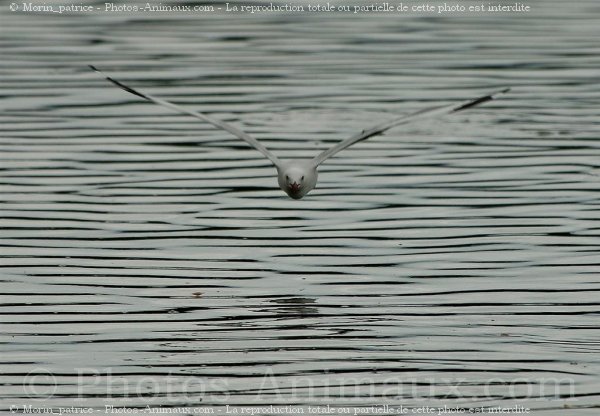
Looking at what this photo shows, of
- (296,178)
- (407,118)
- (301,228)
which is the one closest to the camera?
(407,118)

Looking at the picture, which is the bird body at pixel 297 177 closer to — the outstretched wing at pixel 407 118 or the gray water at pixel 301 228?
the outstretched wing at pixel 407 118

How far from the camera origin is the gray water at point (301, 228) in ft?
44.4

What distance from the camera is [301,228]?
18.5m

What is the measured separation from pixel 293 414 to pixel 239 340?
1.89 metres

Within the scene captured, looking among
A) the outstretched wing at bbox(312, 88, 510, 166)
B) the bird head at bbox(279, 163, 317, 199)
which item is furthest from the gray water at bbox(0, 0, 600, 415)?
the outstretched wing at bbox(312, 88, 510, 166)

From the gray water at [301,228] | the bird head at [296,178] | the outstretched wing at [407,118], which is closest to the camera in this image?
the gray water at [301,228]

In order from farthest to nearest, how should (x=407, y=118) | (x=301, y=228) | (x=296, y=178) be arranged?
(x=301, y=228), (x=296, y=178), (x=407, y=118)

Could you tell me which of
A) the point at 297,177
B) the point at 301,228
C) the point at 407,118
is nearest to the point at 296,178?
the point at 297,177

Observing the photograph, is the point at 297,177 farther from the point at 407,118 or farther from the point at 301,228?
the point at 301,228

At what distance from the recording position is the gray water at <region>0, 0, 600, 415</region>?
13.5 m

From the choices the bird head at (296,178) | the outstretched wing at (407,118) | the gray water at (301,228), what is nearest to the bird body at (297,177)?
the bird head at (296,178)

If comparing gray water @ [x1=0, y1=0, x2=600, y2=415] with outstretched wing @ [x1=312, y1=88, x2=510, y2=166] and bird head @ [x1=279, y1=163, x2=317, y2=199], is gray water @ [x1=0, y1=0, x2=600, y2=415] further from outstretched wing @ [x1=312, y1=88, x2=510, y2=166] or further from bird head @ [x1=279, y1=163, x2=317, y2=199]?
outstretched wing @ [x1=312, y1=88, x2=510, y2=166]

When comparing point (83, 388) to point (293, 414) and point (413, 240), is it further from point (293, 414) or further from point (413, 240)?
point (413, 240)

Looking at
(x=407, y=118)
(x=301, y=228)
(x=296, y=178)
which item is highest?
(x=407, y=118)
